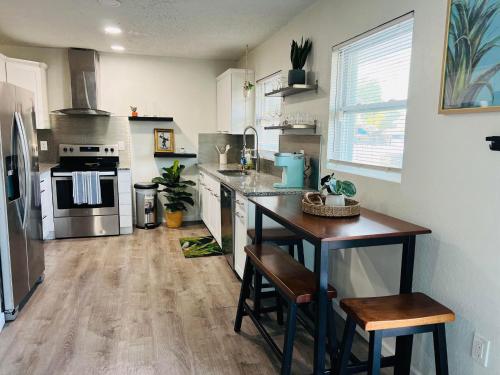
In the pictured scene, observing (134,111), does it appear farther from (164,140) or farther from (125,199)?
(125,199)

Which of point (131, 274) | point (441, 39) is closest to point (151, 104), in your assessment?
point (131, 274)

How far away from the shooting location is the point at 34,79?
451 centimetres

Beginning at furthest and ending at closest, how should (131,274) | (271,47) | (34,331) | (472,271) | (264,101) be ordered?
(264,101) → (271,47) → (131,274) → (34,331) → (472,271)

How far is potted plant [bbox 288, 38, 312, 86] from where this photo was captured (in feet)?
10.2

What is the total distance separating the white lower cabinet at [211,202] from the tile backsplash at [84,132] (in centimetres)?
126

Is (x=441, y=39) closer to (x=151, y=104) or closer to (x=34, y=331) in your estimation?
(x=34, y=331)

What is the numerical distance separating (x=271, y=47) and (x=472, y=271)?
3239mm

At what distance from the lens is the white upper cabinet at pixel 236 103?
470 cm

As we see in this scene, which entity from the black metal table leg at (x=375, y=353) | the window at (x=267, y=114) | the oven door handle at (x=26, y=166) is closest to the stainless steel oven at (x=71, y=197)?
the oven door handle at (x=26, y=166)

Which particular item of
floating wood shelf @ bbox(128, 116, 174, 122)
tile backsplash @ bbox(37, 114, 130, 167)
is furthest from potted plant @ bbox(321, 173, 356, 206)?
tile backsplash @ bbox(37, 114, 130, 167)

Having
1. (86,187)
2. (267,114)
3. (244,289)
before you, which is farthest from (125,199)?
(244,289)

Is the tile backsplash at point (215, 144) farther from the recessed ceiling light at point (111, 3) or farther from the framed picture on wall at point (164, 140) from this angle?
the recessed ceiling light at point (111, 3)

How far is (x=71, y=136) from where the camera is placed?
16.4ft

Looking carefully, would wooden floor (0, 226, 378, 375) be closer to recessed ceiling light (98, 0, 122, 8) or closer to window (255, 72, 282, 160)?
window (255, 72, 282, 160)
